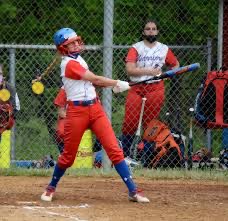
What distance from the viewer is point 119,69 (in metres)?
12.0

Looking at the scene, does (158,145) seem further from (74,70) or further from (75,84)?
(74,70)

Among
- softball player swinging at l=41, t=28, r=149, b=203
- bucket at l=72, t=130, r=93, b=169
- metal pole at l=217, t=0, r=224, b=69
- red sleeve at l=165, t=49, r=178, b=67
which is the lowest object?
bucket at l=72, t=130, r=93, b=169

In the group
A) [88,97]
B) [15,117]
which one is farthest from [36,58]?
[88,97]

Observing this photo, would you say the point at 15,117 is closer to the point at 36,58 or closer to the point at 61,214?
the point at 36,58

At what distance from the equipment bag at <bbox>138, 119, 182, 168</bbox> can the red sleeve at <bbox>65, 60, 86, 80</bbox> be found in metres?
2.98

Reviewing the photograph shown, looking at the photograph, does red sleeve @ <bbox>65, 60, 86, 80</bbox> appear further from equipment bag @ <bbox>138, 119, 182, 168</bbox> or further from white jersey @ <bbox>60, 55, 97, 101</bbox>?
equipment bag @ <bbox>138, 119, 182, 168</bbox>

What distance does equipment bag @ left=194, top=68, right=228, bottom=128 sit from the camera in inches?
453

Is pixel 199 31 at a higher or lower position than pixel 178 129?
higher

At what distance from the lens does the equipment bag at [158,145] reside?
449 inches

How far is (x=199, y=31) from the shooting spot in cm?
1306

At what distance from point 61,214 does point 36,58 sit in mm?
4504

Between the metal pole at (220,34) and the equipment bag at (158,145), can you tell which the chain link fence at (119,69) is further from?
the metal pole at (220,34)

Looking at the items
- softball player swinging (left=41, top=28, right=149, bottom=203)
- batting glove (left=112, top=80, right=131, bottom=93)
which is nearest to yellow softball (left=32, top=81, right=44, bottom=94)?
softball player swinging (left=41, top=28, right=149, bottom=203)

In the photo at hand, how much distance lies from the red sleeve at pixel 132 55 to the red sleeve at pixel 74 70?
2.77 metres
